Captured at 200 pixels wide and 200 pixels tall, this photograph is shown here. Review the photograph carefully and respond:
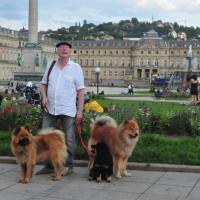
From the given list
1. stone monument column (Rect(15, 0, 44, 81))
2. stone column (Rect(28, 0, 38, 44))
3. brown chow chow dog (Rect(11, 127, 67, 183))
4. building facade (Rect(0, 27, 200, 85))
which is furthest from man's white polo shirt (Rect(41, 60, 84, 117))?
building facade (Rect(0, 27, 200, 85))

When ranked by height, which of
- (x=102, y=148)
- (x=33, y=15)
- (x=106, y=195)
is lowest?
(x=106, y=195)

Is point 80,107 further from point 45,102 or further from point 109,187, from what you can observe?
point 109,187

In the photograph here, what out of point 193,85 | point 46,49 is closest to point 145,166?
point 193,85

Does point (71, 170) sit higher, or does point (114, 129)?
point (114, 129)

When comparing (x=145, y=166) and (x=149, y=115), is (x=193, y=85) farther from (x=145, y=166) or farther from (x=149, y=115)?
(x=145, y=166)

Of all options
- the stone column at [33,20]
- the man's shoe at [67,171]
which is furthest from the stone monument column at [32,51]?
the man's shoe at [67,171]

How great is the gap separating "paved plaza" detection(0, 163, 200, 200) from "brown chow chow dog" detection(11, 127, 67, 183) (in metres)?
0.22

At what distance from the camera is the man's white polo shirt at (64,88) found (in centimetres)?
868

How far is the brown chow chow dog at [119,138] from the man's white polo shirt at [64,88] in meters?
0.56

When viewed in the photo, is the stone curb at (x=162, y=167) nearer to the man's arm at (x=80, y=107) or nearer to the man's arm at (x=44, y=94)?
the man's arm at (x=80, y=107)

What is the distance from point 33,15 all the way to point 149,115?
4415 centimetres

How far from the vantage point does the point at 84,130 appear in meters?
10.8

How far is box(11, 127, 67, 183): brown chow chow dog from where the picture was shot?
784 centimetres

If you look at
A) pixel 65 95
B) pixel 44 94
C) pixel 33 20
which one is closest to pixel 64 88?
pixel 65 95
